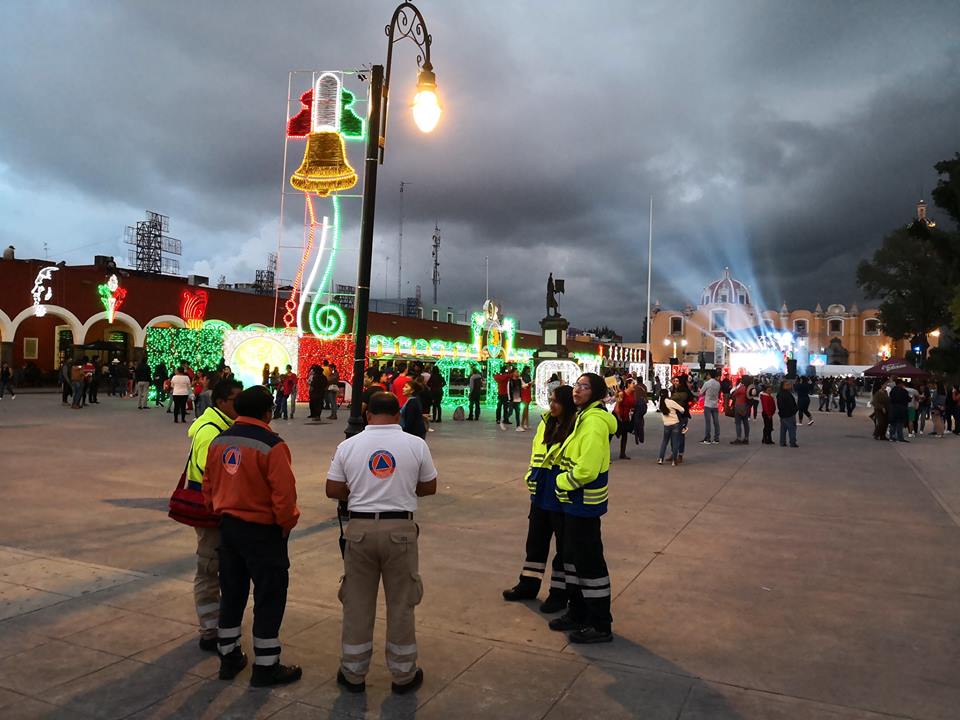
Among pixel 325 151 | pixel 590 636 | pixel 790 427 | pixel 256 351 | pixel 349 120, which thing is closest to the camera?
pixel 590 636

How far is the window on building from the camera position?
3371 inches

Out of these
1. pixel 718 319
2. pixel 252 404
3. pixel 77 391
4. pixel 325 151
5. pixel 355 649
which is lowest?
pixel 355 649

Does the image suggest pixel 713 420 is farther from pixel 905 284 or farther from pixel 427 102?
pixel 905 284

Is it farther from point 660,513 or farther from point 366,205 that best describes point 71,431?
point 660,513

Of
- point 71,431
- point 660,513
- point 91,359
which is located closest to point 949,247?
point 660,513

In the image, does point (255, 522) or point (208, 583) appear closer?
point (255, 522)

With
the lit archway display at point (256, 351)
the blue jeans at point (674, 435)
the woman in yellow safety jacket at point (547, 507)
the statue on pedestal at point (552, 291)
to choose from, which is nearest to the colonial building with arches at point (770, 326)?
the statue on pedestal at point (552, 291)

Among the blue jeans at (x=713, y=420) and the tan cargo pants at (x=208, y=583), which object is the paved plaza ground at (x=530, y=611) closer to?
the tan cargo pants at (x=208, y=583)

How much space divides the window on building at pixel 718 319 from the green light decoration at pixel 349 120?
227ft

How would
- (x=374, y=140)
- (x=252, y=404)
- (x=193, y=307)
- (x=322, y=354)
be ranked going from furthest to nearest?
(x=193, y=307) → (x=322, y=354) → (x=374, y=140) → (x=252, y=404)

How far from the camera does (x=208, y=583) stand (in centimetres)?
417

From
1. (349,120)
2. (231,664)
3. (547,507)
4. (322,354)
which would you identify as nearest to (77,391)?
(322,354)

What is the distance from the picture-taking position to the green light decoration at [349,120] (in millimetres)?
23828

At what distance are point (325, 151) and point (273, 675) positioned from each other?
2277cm
